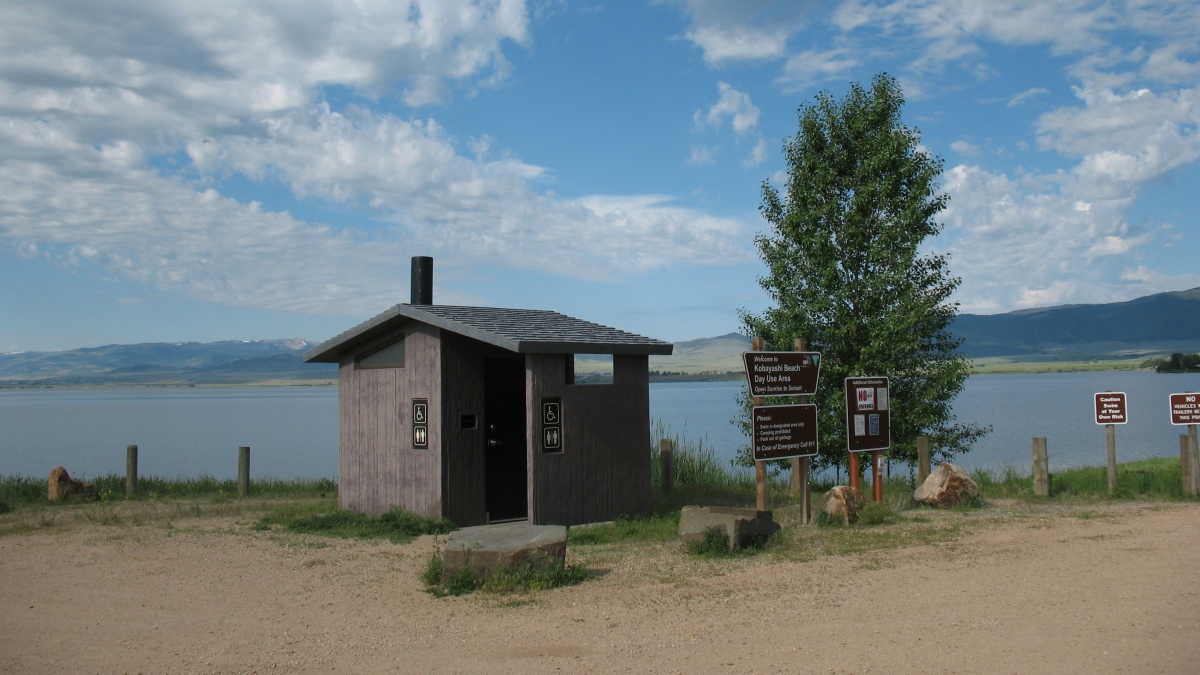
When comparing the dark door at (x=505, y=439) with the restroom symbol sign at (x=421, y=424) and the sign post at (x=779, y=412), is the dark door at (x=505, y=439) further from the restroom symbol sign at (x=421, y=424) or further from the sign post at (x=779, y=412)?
the sign post at (x=779, y=412)

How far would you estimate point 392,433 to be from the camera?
1318 centimetres

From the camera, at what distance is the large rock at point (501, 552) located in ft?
27.2

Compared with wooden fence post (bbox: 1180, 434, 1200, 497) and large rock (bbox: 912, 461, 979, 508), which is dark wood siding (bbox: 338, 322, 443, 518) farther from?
wooden fence post (bbox: 1180, 434, 1200, 497)

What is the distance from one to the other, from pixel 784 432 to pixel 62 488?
41.3ft

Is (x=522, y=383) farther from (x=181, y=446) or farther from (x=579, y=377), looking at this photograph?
(x=181, y=446)

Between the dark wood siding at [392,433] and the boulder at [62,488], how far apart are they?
567 centimetres

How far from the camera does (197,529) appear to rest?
1268 cm

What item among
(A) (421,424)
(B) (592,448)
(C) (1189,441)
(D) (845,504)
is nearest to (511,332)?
(A) (421,424)

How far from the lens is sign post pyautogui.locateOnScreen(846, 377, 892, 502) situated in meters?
12.9

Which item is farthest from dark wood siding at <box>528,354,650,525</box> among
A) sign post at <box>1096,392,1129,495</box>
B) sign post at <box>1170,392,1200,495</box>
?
sign post at <box>1170,392,1200,495</box>

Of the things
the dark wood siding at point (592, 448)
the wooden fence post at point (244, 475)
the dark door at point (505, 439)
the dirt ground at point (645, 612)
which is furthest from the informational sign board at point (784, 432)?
the wooden fence post at point (244, 475)

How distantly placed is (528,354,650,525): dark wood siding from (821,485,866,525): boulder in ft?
9.41

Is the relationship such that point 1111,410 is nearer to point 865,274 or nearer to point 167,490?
point 865,274

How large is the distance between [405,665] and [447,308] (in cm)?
782
